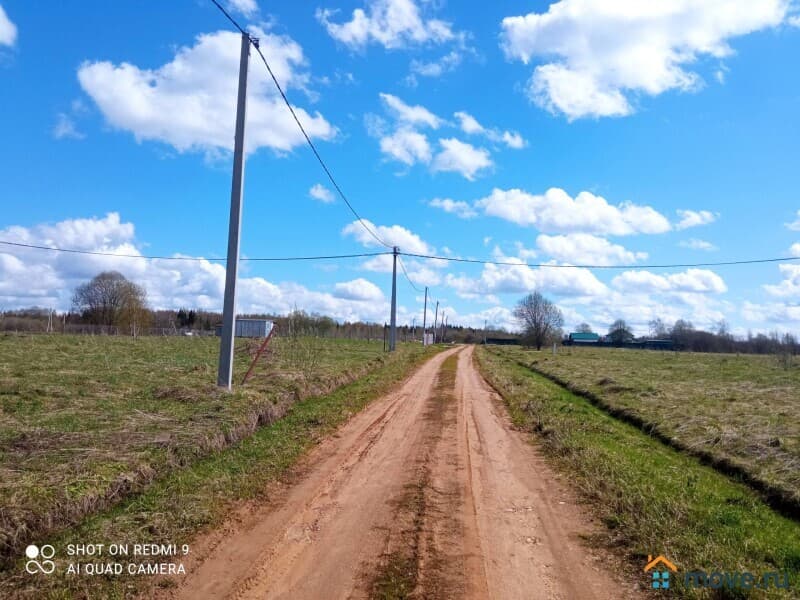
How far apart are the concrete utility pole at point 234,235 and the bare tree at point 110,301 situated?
79106mm

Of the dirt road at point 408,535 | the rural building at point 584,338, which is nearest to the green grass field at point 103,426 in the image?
the dirt road at point 408,535

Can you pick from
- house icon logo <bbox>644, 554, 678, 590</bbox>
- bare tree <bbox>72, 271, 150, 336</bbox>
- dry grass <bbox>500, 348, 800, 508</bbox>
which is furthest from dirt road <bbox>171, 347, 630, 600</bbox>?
bare tree <bbox>72, 271, 150, 336</bbox>

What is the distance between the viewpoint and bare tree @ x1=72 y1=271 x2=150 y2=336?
279ft

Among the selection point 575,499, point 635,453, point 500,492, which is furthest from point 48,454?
point 635,453

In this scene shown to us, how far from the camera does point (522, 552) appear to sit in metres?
5.43

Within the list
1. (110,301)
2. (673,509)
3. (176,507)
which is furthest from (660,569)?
(110,301)

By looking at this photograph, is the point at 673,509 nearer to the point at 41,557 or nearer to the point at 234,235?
the point at 41,557

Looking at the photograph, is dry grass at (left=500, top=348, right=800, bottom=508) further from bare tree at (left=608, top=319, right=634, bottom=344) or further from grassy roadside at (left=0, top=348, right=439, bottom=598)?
bare tree at (left=608, top=319, right=634, bottom=344)

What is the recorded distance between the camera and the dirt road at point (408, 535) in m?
4.62

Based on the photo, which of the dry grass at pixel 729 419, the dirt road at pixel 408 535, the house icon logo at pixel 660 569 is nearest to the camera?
the dirt road at pixel 408 535

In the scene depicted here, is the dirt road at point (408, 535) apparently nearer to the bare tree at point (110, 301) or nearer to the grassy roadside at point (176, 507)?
the grassy roadside at point (176, 507)

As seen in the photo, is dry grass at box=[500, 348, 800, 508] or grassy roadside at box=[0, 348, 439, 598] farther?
dry grass at box=[500, 348, 800, 508]

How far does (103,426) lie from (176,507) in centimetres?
416

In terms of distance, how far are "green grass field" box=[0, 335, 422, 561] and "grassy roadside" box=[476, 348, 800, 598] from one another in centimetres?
577
